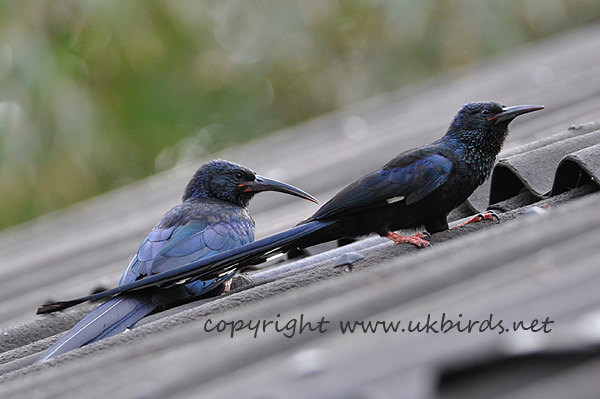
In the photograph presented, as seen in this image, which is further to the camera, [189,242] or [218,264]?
[189,242]

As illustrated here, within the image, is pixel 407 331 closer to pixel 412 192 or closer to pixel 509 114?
pixel 412 192

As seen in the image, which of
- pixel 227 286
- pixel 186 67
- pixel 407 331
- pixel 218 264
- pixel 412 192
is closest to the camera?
pixel 407 331

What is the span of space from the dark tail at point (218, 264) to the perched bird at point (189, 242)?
0.08 m

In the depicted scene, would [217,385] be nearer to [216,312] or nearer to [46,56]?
[216,312]

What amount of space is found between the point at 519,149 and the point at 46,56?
350 inches

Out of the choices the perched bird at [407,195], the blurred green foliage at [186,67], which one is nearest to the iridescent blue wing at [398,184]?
the perched bird at [407,195]

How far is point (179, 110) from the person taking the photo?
14508mm

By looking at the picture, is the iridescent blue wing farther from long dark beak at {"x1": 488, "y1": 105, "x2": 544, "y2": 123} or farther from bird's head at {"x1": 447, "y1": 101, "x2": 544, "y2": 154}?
long dark beak at {"x1": 488, "y1": 105, "x2": 544, "y2": 123}

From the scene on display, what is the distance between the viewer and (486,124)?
287cm

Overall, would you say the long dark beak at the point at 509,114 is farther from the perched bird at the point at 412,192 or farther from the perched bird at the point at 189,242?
the perched bird at the point at 189,242

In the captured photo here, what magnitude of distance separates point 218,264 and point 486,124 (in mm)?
1267

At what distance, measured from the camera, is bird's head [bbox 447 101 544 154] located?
2842mm

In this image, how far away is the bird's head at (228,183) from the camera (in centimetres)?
346

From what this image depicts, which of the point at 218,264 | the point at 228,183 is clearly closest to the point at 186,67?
the point at 228,183
